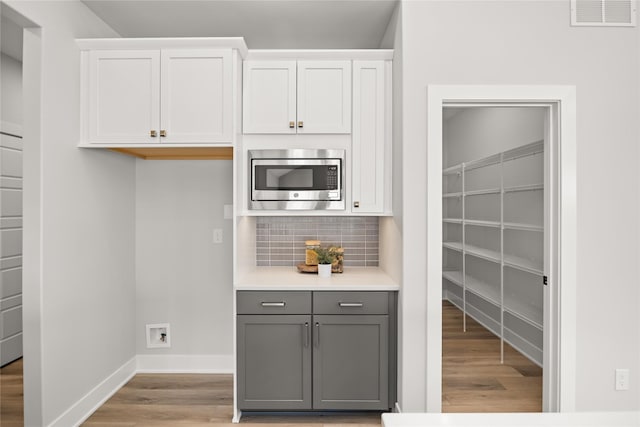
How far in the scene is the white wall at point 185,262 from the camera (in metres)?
3.43

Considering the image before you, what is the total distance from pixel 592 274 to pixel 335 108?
189 cm

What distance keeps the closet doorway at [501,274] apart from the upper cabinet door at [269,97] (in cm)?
106

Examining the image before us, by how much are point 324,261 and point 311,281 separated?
0.27 m

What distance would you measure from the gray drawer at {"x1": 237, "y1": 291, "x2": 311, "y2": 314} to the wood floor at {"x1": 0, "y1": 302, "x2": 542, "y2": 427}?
709mm

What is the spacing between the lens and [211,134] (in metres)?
2.66

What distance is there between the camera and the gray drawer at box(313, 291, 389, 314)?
2652 millimetres

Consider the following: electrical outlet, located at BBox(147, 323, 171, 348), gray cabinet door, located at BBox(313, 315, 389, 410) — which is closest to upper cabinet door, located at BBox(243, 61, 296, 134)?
gray cabinet door, located at BBox(313, 315, 389, 410)

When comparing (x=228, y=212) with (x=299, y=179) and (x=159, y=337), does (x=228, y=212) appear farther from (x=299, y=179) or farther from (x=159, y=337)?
(x=159, y=337)

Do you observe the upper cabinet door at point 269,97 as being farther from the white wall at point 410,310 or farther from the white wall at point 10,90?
the white wall at point 10,90

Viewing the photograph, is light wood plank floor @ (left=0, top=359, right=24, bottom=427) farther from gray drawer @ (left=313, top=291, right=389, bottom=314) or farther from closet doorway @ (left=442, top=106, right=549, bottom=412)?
closet doorway @ (left=442, top=106, right=549, bottom=412)

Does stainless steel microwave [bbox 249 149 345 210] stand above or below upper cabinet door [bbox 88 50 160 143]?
below

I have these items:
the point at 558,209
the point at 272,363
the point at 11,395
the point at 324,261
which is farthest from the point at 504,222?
the point at 11,395

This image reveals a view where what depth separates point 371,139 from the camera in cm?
286

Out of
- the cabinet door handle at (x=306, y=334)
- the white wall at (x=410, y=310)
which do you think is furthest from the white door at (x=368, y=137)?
the cabinet door handle at (x=306, y=334)
